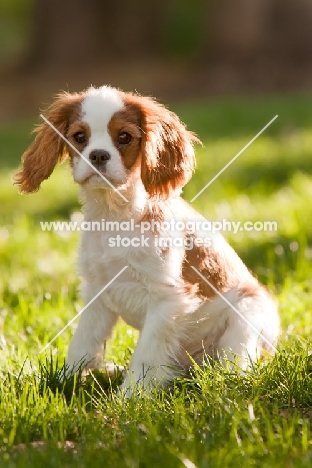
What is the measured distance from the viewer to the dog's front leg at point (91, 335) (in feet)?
12.8

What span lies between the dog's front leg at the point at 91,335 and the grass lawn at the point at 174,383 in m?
0.09

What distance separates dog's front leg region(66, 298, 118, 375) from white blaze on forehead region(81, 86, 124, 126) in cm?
93

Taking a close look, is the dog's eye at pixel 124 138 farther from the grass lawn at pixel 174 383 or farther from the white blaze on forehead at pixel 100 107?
the grass lawn at pixel 174 383

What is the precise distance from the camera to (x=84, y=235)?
12.5 feet

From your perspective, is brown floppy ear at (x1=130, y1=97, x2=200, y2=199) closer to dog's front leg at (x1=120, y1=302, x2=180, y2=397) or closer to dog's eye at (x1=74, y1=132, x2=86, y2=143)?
dog's eye at (x1=74, y1=132, x2=86, y2=143)

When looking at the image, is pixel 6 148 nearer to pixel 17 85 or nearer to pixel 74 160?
pixel 17 85

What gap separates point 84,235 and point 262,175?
15.0 ft

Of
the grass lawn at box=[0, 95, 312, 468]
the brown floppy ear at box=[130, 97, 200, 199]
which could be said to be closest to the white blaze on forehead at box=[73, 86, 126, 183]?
the brown floppy ear at box=[130, 97, 200, 199]

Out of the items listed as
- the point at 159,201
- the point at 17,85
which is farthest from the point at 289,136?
the point at 17,85

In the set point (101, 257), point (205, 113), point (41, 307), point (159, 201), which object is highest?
point (205, 113)

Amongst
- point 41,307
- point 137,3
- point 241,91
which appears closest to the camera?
point 41,307

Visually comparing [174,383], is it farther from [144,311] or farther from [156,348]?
[144,311]

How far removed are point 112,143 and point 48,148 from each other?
435 mm

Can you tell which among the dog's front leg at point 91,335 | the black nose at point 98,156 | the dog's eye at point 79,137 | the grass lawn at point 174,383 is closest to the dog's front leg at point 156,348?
the grass lawn at point 174,383
